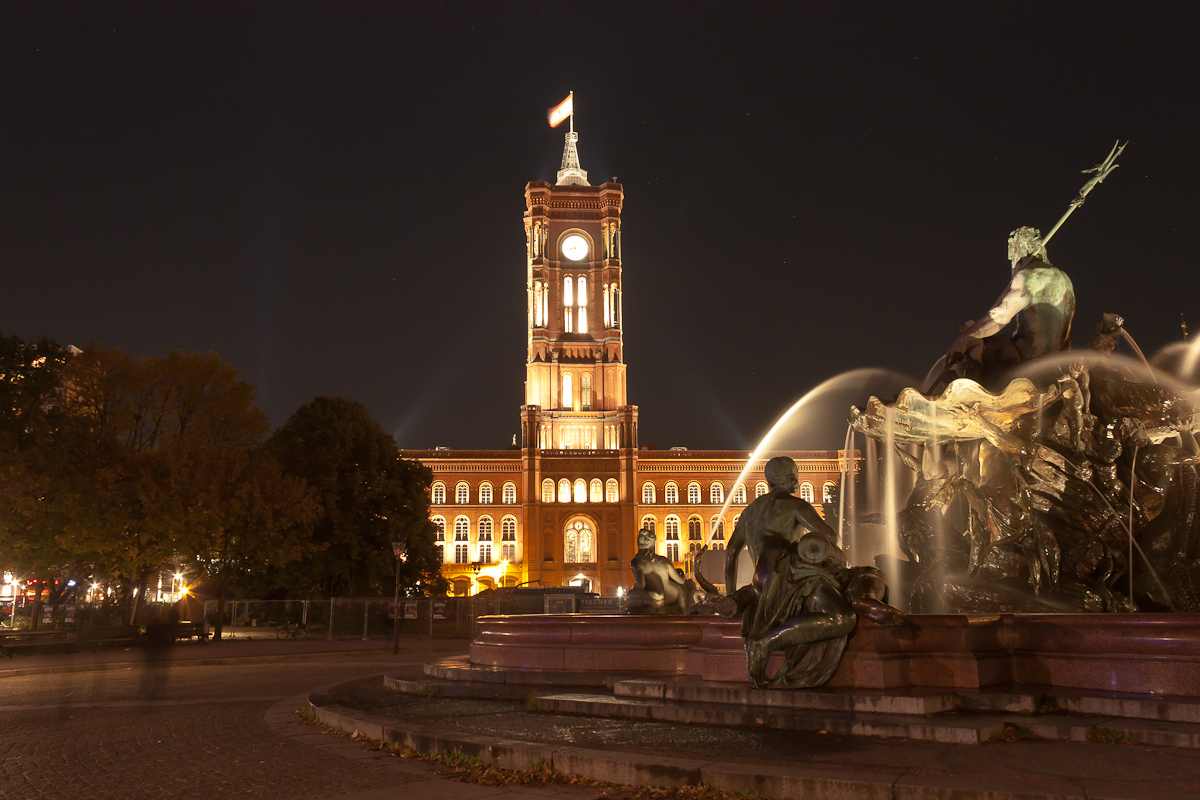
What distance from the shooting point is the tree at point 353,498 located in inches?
1524

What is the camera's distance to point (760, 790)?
5188 mm

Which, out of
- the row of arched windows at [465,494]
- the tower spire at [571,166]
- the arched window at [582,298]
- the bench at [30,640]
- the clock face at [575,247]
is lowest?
the bench at [30,640]

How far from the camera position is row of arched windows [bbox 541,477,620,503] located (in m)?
83.4

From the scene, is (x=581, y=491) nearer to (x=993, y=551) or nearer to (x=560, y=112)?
(x=560, y=112)

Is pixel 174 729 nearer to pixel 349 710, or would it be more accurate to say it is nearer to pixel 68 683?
pixel 349 710

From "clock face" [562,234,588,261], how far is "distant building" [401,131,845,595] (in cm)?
808

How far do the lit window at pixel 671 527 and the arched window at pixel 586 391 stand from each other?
44.7ft

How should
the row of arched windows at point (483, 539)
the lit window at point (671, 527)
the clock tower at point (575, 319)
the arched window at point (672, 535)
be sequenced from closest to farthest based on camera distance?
the row of arched windows at point (483, 539), the arched window at point (672, 535), the lit window at point (671, 527), the clock tower at point (575, 319)

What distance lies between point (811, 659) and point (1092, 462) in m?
4.92

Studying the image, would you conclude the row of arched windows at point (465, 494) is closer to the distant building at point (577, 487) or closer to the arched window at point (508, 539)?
the distant building at point (577, 487)

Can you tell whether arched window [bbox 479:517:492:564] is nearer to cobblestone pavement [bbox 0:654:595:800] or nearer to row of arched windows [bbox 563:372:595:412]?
row of arched windows [bbox 563:372:595:412]

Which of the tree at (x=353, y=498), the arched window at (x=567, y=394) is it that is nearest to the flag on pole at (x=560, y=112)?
the arched window at (x=567, y=394)

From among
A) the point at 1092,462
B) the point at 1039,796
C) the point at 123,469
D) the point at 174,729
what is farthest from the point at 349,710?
the point at 123,469

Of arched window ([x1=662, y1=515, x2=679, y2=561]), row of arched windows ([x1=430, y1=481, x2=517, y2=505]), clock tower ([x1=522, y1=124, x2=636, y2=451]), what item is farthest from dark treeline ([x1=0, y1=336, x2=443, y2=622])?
clock tower ([x1=522, y1=124, x2=636, y2=451])
